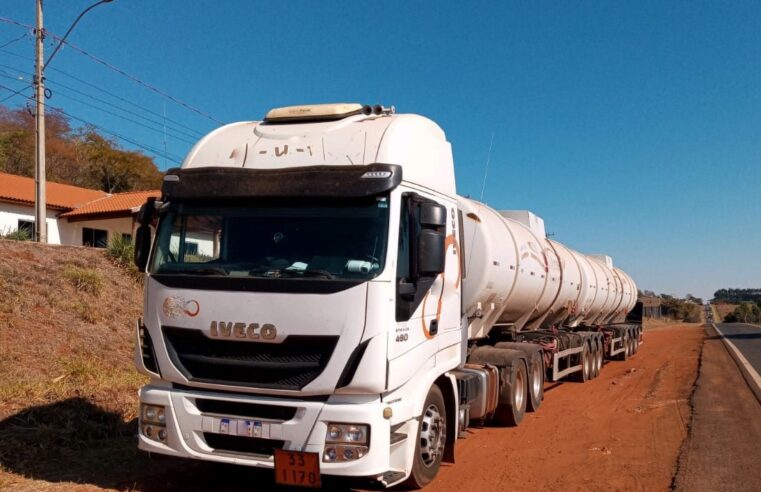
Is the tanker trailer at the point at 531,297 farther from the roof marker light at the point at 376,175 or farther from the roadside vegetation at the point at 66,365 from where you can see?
the roadside vegetation at the point at 66,365

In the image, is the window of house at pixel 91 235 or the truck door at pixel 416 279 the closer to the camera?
the truck door at pixel 416 279

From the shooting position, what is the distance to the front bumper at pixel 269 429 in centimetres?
489

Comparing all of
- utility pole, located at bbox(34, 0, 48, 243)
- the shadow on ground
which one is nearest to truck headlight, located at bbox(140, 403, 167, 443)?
the shadow on ground

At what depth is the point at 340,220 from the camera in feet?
17.4

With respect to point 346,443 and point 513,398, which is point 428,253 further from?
point 513,398

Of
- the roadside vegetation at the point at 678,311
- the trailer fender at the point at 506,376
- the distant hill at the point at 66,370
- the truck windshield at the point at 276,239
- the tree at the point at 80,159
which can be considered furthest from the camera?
the roadside vegetation at the point at 678,311

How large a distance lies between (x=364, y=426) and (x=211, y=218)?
2.23 meters

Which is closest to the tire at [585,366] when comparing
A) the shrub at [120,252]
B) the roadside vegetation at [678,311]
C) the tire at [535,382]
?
the tire at [535,382]

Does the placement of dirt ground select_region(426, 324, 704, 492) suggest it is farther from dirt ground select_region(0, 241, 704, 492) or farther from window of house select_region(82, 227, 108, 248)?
window of house select_region(82, 227, 108, 248)

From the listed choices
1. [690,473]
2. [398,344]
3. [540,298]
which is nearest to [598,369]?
[540,298]

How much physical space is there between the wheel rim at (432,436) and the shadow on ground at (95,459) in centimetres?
83

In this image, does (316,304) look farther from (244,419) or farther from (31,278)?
(31,278)

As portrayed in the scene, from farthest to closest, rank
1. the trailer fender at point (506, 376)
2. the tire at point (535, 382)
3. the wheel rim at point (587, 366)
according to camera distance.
A: the wheel rim at point (587, 366) → the tire at point (535, 382) → the trailer fender at point (506, 376)

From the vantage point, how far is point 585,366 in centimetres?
1525
